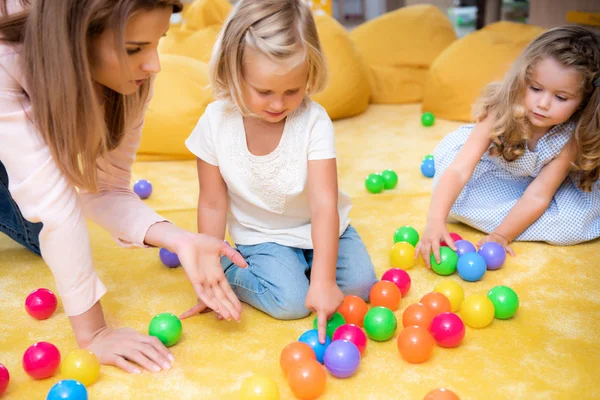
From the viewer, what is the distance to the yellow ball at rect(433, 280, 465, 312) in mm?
1442

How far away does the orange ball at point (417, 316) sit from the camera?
1.34m

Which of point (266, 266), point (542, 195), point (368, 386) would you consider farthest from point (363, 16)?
point (368, 386)

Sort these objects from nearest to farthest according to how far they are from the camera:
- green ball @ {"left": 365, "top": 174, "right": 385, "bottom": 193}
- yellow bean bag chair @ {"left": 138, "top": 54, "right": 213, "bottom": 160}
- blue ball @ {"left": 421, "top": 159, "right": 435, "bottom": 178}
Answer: green ball @ {"left": 365, "top": 174, "right": 385, "bottom": 193} < blue ball @ {"left": 421, "top": 159, "right": 435, "bottom": 178} < yellow bean bag chair @ {"left": 138, "top": 54, "right": 213, "bottom": 160}

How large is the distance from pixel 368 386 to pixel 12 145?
0.81m

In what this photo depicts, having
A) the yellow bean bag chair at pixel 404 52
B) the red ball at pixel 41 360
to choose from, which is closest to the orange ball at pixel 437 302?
the red ball at pixel 41 360

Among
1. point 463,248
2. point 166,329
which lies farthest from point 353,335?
point 463,248

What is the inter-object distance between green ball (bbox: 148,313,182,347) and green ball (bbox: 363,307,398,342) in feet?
1.36

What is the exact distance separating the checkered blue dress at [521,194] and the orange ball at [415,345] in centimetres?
70

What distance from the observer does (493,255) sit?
1.63 m

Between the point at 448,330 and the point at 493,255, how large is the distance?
432mm

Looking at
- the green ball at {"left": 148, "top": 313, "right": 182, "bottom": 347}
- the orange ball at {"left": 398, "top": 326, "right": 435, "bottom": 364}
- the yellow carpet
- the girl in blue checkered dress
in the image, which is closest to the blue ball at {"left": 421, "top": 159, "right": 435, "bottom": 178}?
the yellow carpet

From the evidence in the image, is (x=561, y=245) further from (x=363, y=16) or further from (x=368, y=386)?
(x=363, y=16)

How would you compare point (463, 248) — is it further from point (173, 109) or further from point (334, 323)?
point (173, 109)

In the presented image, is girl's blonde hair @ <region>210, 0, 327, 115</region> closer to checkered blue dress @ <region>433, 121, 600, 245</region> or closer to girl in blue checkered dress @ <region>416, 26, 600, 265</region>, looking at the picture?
girl in blue checkered dress @ <region>416, 26, 600, 265</region>
